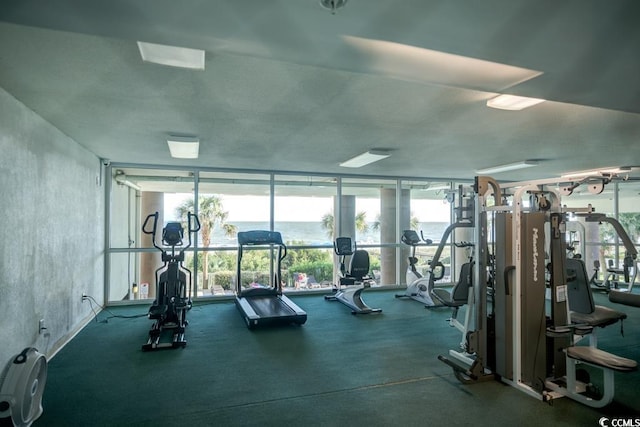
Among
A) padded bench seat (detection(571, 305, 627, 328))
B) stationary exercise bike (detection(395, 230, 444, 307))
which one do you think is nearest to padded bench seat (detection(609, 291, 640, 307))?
padded bench seat (detection(571, 305, 627, 328))

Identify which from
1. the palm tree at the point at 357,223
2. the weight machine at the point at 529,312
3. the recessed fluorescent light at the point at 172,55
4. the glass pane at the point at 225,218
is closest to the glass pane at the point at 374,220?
the palm tree at the point at 357,223

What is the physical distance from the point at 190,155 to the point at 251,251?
2547 millimetres

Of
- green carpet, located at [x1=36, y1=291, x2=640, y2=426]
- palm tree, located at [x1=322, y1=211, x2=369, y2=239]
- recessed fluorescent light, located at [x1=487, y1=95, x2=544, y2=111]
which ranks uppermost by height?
recessed fluorescent light, located at [x1=487, y1=95, x2=544, y2=111]

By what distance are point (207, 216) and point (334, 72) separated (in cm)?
519

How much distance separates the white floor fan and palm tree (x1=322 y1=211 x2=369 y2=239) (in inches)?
224

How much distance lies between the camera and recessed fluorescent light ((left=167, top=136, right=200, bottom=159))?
4.40 meters

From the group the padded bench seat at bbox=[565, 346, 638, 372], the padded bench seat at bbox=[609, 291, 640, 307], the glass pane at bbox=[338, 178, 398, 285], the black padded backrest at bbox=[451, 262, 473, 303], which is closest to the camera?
the padded bench seat at bbox=[565, 346, 638, 372]

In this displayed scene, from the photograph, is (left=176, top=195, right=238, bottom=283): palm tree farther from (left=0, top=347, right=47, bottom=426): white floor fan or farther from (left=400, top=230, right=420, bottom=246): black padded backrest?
(left=0, top=347, right=47, bottom=426): white floor fan

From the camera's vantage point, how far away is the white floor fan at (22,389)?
230 cm

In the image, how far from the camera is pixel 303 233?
A: 765 centimetres

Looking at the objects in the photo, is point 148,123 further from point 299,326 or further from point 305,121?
point 299,326

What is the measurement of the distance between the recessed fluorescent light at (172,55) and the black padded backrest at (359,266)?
4619 mm

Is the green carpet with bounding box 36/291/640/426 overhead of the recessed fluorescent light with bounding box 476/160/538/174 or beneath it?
beneath

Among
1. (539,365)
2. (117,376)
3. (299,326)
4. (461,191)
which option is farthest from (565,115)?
(117,376)
